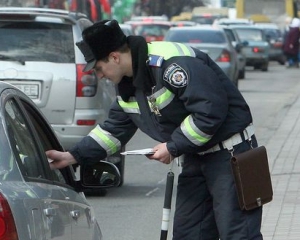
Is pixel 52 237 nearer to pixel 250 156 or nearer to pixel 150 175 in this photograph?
pixel 250 156

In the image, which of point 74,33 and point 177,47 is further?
point 74,33

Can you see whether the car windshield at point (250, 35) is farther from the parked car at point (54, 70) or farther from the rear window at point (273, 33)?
the parked car at point (54, 70)

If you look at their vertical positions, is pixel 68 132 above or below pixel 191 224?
below

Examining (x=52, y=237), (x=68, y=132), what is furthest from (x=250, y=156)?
(x=68, y=132)

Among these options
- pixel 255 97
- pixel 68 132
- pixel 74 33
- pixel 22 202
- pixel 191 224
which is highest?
pixel 22 202

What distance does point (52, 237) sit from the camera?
14.6 ft

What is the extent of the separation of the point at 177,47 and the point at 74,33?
20.8 feet

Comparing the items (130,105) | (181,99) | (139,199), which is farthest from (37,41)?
(181,99)

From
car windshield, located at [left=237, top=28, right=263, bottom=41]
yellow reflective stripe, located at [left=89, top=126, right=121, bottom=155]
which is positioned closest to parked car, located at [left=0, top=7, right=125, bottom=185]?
yellow reflective stripe, located at [left=89, top=126, right=121, bottom=155]

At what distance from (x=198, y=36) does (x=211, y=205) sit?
22.4 meters

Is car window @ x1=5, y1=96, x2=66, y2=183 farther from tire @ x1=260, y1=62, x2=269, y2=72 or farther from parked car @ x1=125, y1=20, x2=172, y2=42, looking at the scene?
parked car @ x1=125, y1=20, x2=172, y2=42

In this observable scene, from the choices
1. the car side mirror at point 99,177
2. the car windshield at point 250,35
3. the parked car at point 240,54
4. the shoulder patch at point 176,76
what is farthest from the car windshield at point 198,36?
the shoulder patch at point 176,76

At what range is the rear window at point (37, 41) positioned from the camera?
1169 cm

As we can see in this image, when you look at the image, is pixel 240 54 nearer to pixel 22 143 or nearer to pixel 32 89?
pixel 32 89
